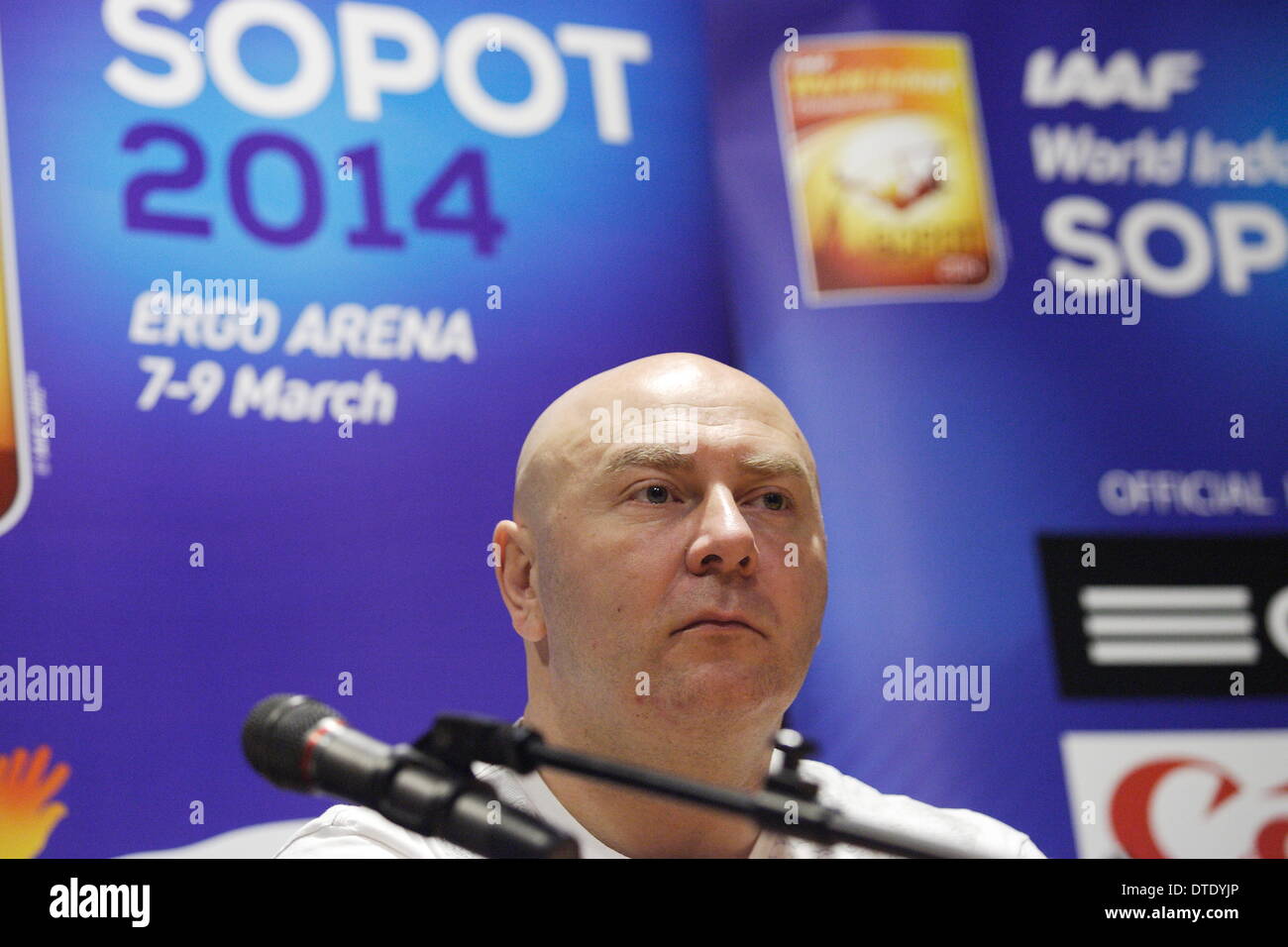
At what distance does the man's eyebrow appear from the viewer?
2.77 m

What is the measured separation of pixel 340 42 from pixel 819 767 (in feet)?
7.03

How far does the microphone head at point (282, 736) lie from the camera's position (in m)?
1.81

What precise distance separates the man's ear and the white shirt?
0.31 metres

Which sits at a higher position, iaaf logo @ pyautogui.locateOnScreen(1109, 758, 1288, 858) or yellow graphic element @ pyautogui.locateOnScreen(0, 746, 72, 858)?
yellow graphic element @ pyautogui.locateOnScreen(0, 746, 72, 858)

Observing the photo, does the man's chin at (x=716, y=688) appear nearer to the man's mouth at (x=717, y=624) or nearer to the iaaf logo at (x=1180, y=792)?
the man's mouth at (x=717, y=624)

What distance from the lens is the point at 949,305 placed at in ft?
A: 11.5

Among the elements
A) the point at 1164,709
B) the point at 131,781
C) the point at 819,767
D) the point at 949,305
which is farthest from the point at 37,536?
the point at 1164,709

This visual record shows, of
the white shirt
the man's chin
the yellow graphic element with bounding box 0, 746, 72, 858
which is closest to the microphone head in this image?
the white shirt

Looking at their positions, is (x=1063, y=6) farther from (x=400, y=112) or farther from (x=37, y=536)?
(x=37, y=536)

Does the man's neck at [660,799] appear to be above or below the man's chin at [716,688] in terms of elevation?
below

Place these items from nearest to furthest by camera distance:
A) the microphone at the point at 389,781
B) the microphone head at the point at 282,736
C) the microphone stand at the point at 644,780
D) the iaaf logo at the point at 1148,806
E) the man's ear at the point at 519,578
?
the microphone at the point at 389,781, the microphone stand at the point at 644,780, the microphone head at the point at 282,736, the man's ear at the point at 519,578, the iaaf logo at the point at 1148,806

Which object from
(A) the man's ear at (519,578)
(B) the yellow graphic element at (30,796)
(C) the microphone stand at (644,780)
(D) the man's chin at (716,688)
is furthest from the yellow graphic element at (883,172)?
(B) the yellow graphic element at (30,796)

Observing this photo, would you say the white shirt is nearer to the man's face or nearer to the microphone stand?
the man's face
